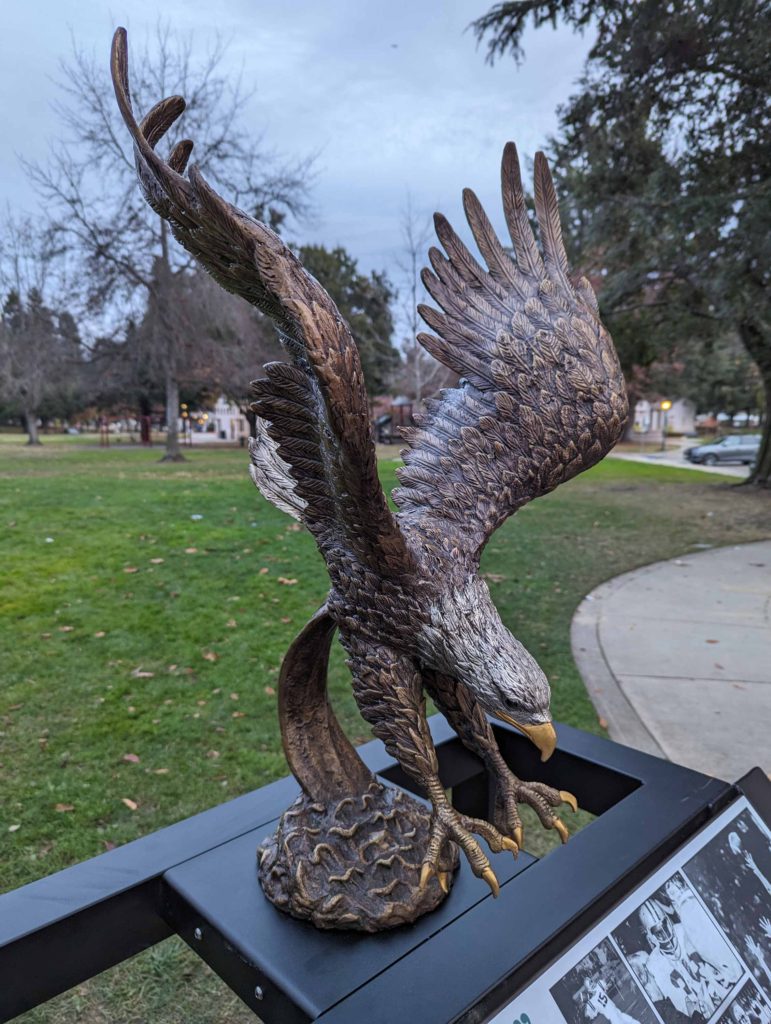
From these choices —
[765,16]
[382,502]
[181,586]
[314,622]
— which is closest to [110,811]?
[314,622]

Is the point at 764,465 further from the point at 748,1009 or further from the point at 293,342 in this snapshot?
the point at 293,342

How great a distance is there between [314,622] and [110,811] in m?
2.04

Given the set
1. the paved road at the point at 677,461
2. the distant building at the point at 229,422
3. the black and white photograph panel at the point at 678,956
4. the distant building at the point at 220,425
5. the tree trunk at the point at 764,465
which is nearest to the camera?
the black and white photograph panel at the point at 678,956

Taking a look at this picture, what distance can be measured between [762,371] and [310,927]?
51.3ft

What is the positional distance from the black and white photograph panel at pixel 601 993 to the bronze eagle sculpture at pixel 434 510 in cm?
28

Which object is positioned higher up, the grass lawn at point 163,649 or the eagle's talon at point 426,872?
the eagle's talon at point 426,872

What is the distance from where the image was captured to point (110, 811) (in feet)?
10.5

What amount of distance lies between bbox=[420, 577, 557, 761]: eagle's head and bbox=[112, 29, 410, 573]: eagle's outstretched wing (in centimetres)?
18

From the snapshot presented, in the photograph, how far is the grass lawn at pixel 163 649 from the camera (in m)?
2.97

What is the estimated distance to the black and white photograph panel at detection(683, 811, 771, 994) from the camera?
1.76 metres

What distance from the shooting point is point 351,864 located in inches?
69.8

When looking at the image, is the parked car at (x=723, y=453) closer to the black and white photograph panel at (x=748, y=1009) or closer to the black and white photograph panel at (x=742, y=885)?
the black and white photograph panel at (x=742, y=885)

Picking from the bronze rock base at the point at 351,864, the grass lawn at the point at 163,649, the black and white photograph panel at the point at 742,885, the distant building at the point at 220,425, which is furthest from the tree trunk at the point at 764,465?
the distant building at the point at 220,425

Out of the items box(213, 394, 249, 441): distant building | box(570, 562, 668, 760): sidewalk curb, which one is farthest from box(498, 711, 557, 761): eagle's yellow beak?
box(213, 394, 249, 441): distant building
